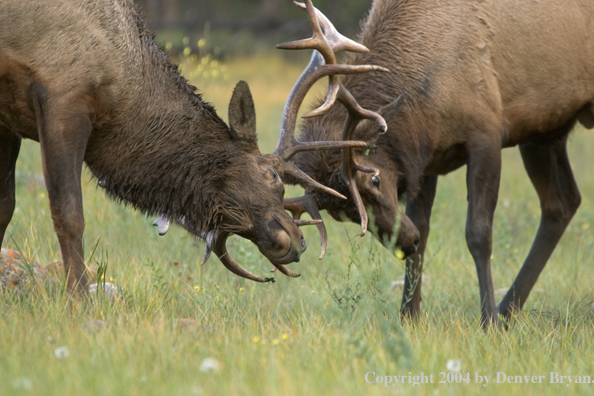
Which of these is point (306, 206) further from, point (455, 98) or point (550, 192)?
point (550, 192)

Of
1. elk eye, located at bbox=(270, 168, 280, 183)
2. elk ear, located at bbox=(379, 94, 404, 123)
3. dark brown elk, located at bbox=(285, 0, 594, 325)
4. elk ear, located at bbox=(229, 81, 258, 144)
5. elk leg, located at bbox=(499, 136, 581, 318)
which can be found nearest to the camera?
elk ear, located at bbox=(229, 81, 258, 144)

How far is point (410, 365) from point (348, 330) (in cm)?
39

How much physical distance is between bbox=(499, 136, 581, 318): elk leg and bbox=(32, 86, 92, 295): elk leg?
11.0 feet

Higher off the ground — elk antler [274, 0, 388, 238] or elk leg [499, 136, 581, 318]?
elk antler [274, 0, 388, 238]

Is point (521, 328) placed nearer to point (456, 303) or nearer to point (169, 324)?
point (456, 303)

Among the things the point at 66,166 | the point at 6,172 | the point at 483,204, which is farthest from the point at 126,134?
the point at 483,204

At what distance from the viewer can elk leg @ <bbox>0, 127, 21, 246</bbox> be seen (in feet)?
15.0

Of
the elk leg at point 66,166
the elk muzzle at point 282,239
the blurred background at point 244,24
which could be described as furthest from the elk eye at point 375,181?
the blurred background at point 244,24

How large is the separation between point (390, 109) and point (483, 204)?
0.92 metres

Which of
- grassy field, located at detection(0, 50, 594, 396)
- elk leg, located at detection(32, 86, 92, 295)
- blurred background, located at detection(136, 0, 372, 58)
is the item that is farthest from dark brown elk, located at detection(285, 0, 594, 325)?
blurred background, located at detection(136, 0, 372, 58)

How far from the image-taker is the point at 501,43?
5.24 m

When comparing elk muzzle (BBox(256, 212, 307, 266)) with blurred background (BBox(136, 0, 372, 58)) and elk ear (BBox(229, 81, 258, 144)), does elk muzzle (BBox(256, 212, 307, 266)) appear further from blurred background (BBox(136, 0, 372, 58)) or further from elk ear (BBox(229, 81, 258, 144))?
blurred background (BBox(136, 0, 372, 58))

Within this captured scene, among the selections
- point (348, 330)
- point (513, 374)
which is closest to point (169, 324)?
point (348, 330)

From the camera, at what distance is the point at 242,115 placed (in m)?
4.42
